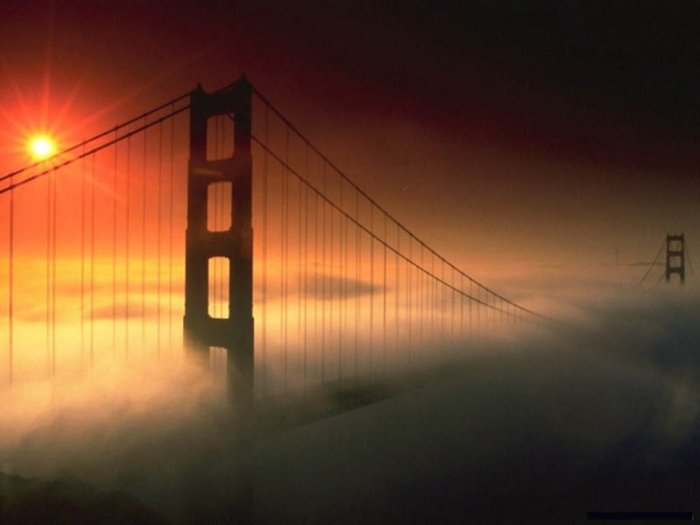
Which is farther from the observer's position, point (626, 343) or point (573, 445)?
point (626, 343)

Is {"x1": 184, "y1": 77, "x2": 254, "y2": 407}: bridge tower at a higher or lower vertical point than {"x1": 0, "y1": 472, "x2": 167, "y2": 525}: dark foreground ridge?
higher

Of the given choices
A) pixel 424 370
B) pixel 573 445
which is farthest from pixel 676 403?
pixel 424 370

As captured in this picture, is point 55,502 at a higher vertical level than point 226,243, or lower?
lower

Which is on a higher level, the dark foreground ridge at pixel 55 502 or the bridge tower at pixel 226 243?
the bridge tower at pixel 226 243

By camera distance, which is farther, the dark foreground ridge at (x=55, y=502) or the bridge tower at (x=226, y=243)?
the bridge tower at (x=226, y=243)

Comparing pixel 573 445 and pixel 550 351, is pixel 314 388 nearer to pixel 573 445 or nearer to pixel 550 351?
Answer: pixel 573 445
